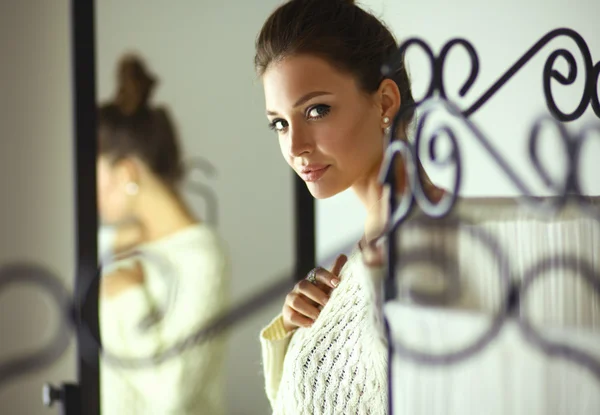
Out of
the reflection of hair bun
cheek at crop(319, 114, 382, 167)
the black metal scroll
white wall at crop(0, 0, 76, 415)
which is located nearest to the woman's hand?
cheek at crop(319, 114, 382, 167)

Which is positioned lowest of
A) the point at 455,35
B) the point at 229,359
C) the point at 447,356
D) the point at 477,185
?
the point at 229,359

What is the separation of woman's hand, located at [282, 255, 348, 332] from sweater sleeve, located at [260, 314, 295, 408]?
4cm

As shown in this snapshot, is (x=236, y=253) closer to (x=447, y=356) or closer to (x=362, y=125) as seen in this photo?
(x=362, y=125)

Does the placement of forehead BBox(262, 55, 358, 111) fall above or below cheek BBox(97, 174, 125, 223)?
above

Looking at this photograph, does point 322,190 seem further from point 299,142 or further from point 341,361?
point 341,361

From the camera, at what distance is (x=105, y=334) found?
0.90 m

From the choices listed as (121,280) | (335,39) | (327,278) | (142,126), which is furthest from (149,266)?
(335,39)

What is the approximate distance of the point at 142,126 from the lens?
A: 891mm

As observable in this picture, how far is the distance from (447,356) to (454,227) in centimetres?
9

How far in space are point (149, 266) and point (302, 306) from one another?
27 cm

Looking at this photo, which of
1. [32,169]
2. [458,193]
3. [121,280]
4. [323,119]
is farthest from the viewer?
[32,169]

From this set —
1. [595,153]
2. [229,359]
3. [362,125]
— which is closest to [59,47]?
[229,359]

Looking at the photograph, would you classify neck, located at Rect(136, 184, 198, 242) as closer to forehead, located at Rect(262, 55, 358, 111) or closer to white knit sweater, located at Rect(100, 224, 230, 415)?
white knit sweater, located at Rect(100, 224, 230, 415)

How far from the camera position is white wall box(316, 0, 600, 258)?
2.23 ft
